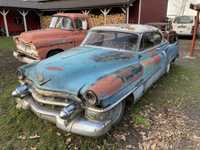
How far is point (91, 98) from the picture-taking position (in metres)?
2.80

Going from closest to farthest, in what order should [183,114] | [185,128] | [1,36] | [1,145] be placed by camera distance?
1. [1,145]
2. [185,128]
3. [183,114]
4. [1,36]

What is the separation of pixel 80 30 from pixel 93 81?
15.6 feet

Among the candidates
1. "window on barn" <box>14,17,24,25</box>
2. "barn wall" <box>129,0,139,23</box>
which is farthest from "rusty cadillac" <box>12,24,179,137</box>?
"window on barn" <box>14,17,24,25</box>

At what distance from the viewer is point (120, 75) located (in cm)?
336

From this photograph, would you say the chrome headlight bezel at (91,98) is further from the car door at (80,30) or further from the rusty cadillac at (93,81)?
the car door at (80,30)

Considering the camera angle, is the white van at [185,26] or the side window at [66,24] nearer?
the side window at [66,24]

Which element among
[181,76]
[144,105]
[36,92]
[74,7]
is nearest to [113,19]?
[74,7]

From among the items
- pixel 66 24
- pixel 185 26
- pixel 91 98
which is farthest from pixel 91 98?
pixel 185 26

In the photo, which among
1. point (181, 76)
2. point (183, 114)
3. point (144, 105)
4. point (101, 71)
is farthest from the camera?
point (181, 76)

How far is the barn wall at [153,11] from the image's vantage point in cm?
1790

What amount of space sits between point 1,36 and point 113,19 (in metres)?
9.40

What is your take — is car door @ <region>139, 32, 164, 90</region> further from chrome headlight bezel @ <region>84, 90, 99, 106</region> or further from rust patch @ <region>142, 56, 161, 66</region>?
chrome headlight bezel @ <region>84, 90, 99, 106</region>

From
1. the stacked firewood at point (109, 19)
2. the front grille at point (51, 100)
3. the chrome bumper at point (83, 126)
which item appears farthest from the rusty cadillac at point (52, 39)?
the stacked firewood at point (109, 19)

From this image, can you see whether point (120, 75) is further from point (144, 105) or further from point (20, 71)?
Answer: point (20, 71)
